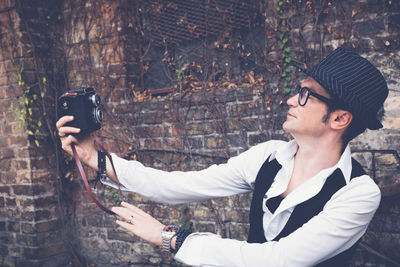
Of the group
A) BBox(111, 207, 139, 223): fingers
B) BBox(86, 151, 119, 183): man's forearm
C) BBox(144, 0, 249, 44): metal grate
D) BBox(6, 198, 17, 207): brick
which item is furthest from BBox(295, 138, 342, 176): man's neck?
BBox(6, 198, 17, 207): brick

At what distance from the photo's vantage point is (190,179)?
1.93 m

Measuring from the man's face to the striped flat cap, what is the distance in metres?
0.06

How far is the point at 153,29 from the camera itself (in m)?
3.37

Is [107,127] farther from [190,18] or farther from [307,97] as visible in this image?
[307,97]

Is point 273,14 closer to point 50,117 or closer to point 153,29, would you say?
point 153,29

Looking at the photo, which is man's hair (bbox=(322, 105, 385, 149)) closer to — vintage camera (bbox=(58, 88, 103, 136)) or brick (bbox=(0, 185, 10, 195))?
vintage camera (bbox=(58, 88, 103, 136))

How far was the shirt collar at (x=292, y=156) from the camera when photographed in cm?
163

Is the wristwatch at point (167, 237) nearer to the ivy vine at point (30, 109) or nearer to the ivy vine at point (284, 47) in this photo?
the ivy vine at point (284, 47)

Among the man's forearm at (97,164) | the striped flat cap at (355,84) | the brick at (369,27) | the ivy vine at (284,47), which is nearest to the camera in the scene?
the striped flat cap at (355,84)

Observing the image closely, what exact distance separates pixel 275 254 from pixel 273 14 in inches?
74.6

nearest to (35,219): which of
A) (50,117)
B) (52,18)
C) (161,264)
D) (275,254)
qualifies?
(50,117)

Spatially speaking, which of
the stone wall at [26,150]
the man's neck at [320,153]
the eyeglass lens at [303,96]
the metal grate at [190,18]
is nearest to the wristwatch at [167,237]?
the man's neck at [320,153]

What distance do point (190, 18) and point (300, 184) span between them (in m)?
2.02

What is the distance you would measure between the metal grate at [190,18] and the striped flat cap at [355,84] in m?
1.48
